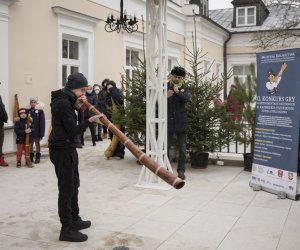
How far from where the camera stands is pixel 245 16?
95.3 ft

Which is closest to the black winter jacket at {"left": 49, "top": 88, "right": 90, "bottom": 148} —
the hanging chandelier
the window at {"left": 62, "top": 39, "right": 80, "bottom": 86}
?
the hanging chandelier

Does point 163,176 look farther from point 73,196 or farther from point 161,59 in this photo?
point 161,59

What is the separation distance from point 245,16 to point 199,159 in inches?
881

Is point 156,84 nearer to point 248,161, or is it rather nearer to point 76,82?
point 76,82

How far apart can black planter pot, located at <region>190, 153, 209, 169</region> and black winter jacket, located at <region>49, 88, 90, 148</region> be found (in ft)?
15.1

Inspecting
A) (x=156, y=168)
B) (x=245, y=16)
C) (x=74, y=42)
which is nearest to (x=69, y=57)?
(x=74, y=42)

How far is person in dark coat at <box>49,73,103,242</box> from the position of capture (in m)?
4.49

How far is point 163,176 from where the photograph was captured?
12.5 ft

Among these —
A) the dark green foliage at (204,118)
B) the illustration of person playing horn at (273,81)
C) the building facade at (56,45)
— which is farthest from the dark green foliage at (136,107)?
the illustration of person playing horn at (273,81)

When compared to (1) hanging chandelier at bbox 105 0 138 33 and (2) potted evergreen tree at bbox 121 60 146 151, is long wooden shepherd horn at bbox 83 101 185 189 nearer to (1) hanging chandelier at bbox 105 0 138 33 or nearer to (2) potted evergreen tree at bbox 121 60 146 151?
(2) potted evergreen tree at bbox 121 60 146 151

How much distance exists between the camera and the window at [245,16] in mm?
28938

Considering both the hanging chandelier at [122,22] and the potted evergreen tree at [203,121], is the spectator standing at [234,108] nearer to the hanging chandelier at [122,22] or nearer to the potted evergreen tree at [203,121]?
the potted evergreen tree at [203,121]

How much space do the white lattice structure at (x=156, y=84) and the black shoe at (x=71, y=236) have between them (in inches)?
99.4

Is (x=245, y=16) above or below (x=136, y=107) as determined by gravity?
above
